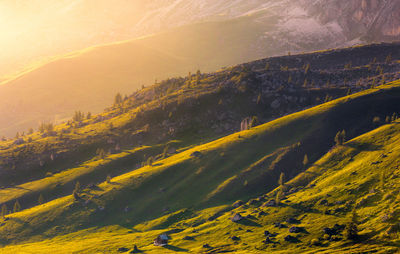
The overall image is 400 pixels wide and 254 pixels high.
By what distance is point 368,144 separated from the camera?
123 meters

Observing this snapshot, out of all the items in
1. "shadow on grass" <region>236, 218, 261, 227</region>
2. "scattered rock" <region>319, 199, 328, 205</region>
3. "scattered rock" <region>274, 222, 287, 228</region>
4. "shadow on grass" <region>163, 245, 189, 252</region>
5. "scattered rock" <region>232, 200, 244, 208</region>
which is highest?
"scattered rock" <region>319, 199, 328, 205</region>

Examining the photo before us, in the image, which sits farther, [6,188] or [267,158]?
[6,188]

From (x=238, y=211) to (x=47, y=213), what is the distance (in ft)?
272

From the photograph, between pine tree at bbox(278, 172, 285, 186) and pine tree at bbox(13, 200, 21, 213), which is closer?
pine tree at bbox(278, 172, 285, 186)

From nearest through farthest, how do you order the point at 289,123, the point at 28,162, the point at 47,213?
1. the point at 47,213
2. the point at 289,123
3. the point at 28,162

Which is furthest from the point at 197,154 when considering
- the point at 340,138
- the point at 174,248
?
the point at 340,138

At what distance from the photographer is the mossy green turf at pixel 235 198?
89.5 metres

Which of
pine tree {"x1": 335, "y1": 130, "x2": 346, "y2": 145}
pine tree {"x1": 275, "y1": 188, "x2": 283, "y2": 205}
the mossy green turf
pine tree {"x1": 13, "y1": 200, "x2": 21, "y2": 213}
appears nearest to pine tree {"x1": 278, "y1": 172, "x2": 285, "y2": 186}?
pine tree {"x1": 275, "y1": 188, "x2": 283, "y2": 205}

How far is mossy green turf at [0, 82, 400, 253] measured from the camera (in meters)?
89.5

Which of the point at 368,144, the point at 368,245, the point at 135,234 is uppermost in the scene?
the point at 368,144

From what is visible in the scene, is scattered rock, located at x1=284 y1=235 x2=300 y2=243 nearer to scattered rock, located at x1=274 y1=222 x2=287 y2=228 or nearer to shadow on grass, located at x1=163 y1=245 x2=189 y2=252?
scattered rock, located at x1=274 y1=222 x2=287 y2=228

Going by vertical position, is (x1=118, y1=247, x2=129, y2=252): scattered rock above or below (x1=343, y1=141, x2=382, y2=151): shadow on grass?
below

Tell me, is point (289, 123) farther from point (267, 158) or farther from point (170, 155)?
point (170, 155)

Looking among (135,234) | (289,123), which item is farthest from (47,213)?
(289,123)
